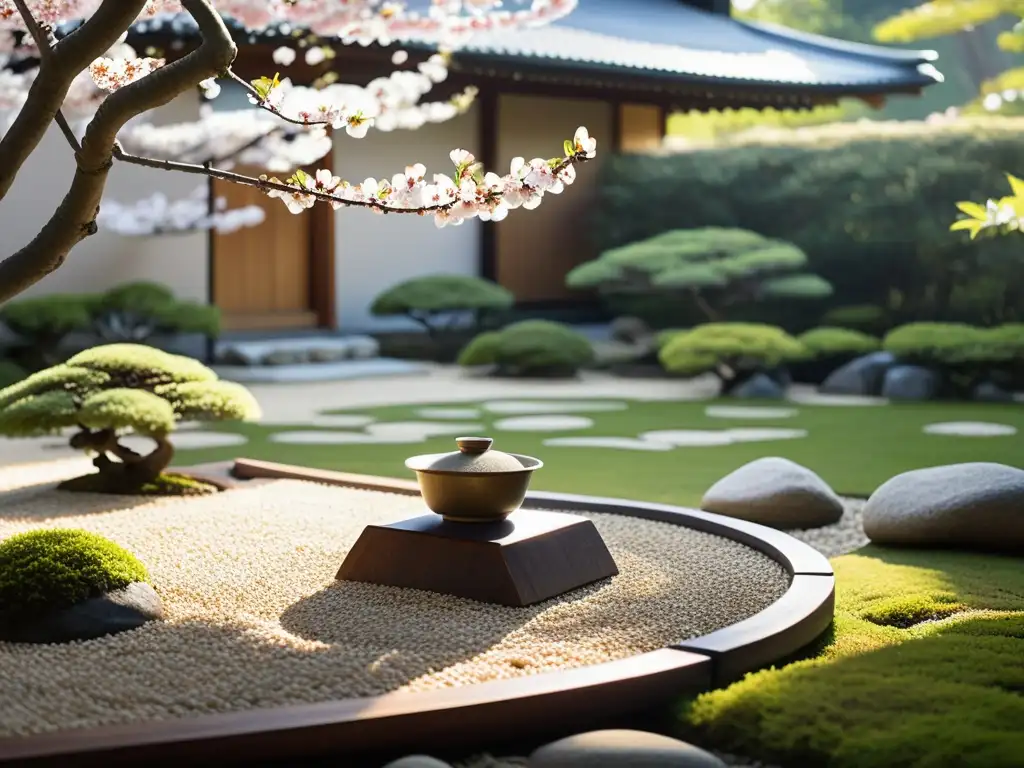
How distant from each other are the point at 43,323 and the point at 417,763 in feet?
26.8

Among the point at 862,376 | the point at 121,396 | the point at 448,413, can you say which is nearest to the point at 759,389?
the point at 862,376

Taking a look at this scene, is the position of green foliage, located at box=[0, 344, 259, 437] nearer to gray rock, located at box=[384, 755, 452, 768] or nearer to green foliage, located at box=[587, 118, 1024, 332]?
gray rock, located at box=[384, 755, 452, 768]

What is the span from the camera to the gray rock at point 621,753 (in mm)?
2623

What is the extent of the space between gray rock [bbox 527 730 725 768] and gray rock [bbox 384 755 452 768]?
0.21 meters

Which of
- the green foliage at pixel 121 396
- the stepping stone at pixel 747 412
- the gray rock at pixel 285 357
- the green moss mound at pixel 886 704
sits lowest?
the stepping stone at pixel 747 412

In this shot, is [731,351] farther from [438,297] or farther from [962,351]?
[438,297]

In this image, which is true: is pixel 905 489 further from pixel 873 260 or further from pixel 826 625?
pixel 873 260

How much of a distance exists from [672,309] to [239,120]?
484cm

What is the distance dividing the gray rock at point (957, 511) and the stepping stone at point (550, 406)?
4338mm

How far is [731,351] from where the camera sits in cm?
1033

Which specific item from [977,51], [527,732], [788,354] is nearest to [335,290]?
[788,354]

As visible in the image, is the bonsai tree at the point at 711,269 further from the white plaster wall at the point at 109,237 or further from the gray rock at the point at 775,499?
the gray rock at the point at 775,499

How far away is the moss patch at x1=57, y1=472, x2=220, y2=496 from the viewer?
5.57 m

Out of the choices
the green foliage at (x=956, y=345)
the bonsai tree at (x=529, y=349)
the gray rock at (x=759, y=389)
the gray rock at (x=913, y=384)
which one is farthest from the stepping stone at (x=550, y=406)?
the green foliage at (x=956, y=345)
